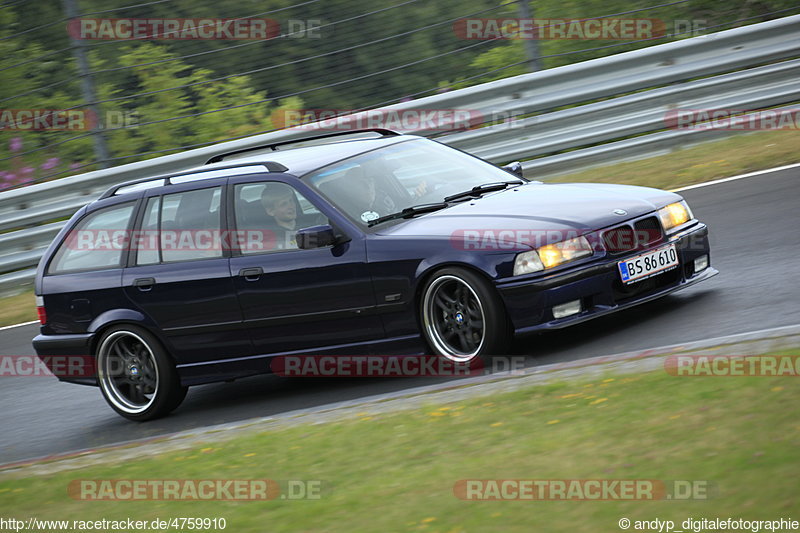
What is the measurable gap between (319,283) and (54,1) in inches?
320

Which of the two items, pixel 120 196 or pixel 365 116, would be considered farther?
pixel 365 116

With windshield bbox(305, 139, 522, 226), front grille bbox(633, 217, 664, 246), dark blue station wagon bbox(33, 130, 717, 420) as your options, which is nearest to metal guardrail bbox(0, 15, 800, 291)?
dark blue station wagon bbox(33, 130, 717, 420)

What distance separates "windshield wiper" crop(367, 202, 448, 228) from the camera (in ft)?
24.3

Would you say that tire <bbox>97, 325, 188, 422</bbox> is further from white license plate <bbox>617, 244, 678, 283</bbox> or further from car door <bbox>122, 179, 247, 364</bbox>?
white license plate <bbox>617, 244, 678, 283</bbox>

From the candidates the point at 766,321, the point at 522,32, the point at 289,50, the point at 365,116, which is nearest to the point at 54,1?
the point at 289,50

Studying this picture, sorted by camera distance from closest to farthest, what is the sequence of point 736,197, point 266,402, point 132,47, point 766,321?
point 766,321
point 266,402
point 736,197
point 132,47

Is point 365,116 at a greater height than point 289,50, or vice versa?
point 289,50

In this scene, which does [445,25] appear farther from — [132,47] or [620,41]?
[132,47]

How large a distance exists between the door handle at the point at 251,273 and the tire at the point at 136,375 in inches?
37.8

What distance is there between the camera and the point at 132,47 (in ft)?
47.0

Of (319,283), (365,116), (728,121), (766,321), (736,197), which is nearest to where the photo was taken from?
(766,321)

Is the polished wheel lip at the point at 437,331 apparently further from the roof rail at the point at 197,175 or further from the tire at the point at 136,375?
the tire at the point at 136,375

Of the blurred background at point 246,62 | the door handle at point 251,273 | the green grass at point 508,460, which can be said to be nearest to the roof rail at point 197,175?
the door handle at point 251,273

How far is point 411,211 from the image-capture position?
7.47 metres
